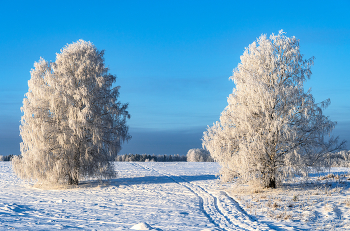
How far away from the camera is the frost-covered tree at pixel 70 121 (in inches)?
770

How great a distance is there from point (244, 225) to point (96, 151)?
46.7 ft

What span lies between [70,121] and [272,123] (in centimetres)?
1333

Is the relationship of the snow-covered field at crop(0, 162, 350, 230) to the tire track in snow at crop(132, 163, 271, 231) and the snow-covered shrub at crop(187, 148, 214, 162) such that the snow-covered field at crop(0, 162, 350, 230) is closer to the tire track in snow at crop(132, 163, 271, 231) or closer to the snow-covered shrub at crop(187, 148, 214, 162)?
the tire track in snow at crop(132, 163, 271, 231)

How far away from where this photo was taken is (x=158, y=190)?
1839 cm

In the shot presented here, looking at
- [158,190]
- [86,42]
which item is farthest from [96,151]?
[86,42]

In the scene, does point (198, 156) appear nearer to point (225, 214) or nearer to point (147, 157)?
→ point (147, 157)

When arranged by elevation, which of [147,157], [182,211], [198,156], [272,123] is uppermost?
[272,123]

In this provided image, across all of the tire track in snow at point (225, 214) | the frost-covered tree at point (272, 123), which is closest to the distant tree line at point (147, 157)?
the frost-covered tree at point (272, 123)

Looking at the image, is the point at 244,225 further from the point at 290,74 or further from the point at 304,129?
the point at 290,74

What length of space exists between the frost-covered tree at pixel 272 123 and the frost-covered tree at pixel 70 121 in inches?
348

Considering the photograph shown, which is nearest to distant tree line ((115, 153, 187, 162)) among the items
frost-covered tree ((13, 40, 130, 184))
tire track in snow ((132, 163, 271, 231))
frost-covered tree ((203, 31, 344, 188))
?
frost-covered tree ((13, 40, 130, 184))

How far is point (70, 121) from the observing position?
755 inches

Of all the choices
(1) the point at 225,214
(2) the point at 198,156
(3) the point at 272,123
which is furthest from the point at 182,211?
(2) the point at 198,156

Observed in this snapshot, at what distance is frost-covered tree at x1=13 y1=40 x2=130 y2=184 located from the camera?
19.5m
